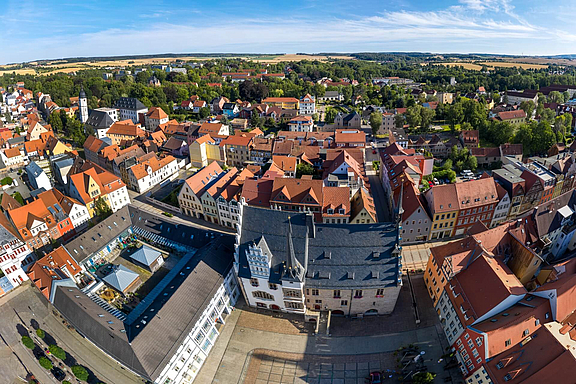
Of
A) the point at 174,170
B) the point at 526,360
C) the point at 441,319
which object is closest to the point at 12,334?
the point at 174,170

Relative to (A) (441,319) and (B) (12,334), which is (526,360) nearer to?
(A) (441,319)

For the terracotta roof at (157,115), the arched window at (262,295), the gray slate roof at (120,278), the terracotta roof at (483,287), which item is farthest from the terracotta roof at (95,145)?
the terracotta roof at (483,287)

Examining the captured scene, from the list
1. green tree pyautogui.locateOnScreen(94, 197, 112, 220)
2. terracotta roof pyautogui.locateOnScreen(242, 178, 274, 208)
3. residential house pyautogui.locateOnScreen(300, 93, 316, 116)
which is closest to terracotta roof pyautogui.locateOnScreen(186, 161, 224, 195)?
terracotta roof pyautogui.locateOnScreen(242, 178, 274, 208)

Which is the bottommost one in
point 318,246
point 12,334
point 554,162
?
point 12,334

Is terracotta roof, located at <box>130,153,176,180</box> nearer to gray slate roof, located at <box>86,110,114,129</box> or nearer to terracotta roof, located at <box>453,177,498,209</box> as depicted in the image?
gray slate roof, located at <box>86,110,114,129</box>

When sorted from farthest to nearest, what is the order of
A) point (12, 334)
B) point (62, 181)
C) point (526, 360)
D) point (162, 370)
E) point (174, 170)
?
1. point (174, 170)
2. point (62, 181)
3. point (12, 334)
4. point (162, 370)
5. point (526, 360)

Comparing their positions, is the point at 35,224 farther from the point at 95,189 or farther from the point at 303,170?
the point at 303,170
